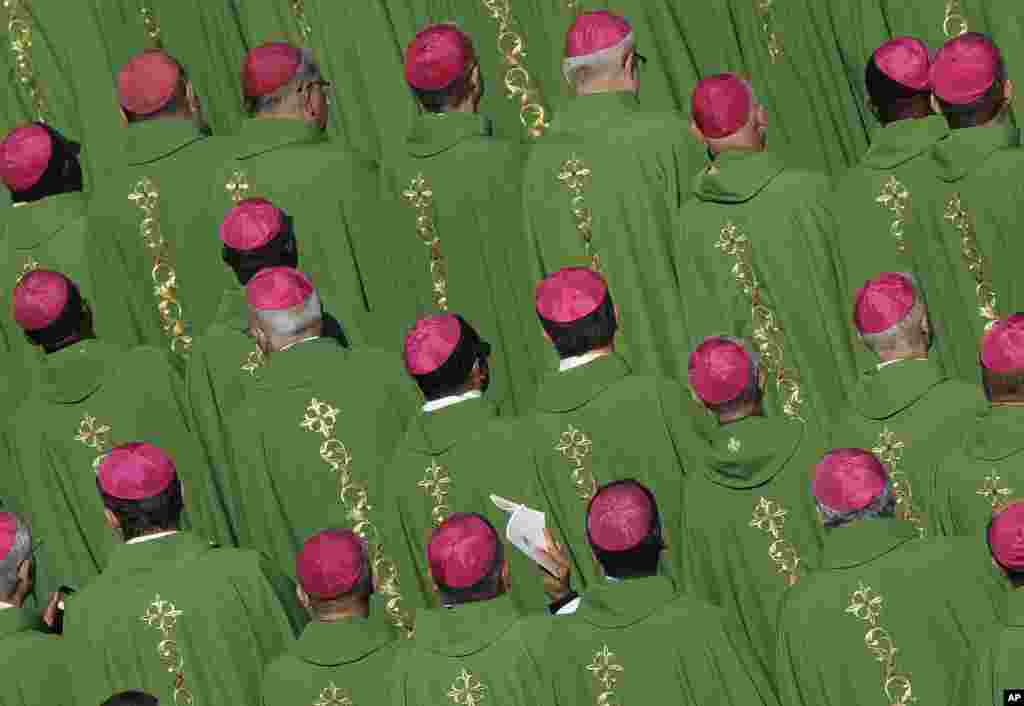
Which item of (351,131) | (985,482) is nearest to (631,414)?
(985,482)

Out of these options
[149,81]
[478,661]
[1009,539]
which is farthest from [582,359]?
[149,81]

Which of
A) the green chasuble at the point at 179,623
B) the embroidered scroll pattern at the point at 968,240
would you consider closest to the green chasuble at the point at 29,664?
the green chasuble at the point at 179,623

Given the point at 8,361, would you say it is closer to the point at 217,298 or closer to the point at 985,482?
the point at 217,298

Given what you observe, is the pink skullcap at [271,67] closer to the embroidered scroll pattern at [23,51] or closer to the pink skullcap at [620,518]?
the embroidered scroll pattern at [23,51]

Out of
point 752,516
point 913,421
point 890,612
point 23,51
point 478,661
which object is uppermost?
point 23,51

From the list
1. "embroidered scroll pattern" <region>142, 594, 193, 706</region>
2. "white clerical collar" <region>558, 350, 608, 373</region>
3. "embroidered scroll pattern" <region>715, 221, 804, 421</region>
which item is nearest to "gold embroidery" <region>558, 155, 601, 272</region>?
"embroidered scroll pattern" <region>715, 221, 804, 421</region>

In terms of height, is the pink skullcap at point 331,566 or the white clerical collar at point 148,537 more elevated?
the white clerical collar at point 148,537

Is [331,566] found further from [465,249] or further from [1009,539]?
[465,249]
